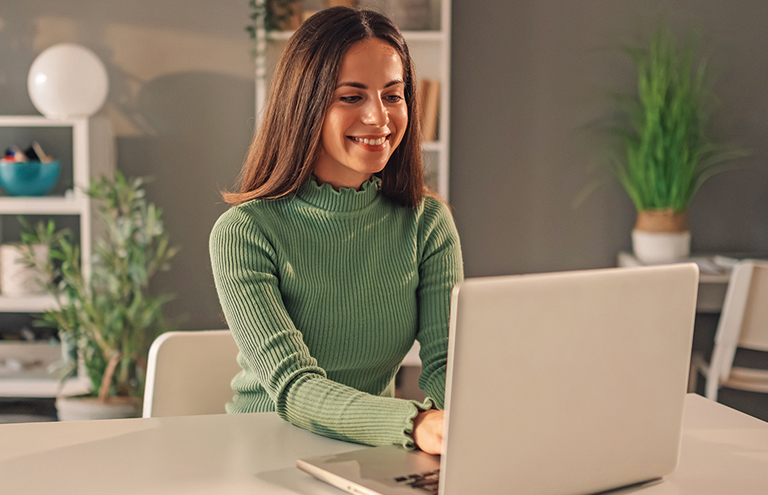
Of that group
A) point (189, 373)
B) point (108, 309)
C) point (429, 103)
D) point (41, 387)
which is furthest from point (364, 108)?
point (41, 387)

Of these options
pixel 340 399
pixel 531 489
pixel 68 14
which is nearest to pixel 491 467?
pixel 531 489

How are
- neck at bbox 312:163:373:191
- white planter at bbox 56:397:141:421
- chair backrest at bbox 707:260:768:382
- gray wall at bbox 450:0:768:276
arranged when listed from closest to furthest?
1. neck at bbox 312:163:373:191
2. chair backrest at bbox 707:260:768:382
3. white planter at bbox 56:397:141:421
4. gray wall at bbox 450:0:768:276

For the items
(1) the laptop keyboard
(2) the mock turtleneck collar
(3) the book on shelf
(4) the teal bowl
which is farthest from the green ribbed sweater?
(4) the teal bowl

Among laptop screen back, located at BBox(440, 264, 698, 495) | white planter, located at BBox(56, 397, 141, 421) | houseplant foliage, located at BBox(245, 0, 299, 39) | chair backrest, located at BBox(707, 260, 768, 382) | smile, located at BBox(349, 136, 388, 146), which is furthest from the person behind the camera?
houseplant foliage, located at BBox(245, 0, 299, 39)

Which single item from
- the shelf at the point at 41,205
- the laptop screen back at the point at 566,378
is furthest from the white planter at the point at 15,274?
the laptop screen back at the point at 566,378

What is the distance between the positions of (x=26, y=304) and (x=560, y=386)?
2.69 metres

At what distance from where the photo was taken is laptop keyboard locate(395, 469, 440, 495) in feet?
2.55

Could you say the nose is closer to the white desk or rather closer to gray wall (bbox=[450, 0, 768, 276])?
the white desk

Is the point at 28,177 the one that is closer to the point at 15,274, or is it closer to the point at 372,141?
the point at 15,274

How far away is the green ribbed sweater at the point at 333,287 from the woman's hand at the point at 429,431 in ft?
0.59

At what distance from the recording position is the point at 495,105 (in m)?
3.26

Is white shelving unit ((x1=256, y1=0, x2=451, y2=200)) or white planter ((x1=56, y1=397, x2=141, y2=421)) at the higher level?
white shelving unit ((x1=256, y1=0, x2=451, y2=200))

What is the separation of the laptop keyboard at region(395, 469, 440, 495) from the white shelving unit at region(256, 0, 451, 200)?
2.17 meters

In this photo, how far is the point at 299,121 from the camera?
4.03 feet
